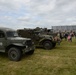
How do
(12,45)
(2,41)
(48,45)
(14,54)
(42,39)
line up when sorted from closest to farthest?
(14,54), (12,45), (2,41), (48,45), (42,39)

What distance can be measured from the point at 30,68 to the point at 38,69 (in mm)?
432

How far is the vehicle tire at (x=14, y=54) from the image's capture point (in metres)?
8.85

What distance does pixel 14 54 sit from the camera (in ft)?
29.4

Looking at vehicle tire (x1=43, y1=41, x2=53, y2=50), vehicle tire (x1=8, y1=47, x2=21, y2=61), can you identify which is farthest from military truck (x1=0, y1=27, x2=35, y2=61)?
vehicle tire (x1=43, y1=41, x2=53, y2=50)

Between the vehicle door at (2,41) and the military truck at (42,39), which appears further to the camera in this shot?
the military truck at (42,39)

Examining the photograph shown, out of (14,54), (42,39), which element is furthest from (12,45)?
(42,39)

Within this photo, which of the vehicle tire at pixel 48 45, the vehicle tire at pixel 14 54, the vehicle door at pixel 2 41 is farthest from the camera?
the vehicle tire at pixel 48 45

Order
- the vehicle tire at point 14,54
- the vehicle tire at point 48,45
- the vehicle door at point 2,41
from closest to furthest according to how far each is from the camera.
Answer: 1. the vehicle tire at point 14,54
2. the vehicle door at point 2,41
3. the vehicle tire at point 48,45

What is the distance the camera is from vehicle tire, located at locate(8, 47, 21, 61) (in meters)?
8.85

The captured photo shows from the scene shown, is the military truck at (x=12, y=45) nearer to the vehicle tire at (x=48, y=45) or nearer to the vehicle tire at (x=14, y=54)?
the vehicle tire at (x=14, y=54)

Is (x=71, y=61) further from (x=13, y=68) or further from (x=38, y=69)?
(x=13, y=68)

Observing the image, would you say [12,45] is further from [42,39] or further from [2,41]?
[42,39]

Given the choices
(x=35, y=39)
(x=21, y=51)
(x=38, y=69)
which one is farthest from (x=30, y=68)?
(x=35, y=39)

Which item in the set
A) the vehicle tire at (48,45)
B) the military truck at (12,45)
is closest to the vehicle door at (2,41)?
the military truck at (12,45)
